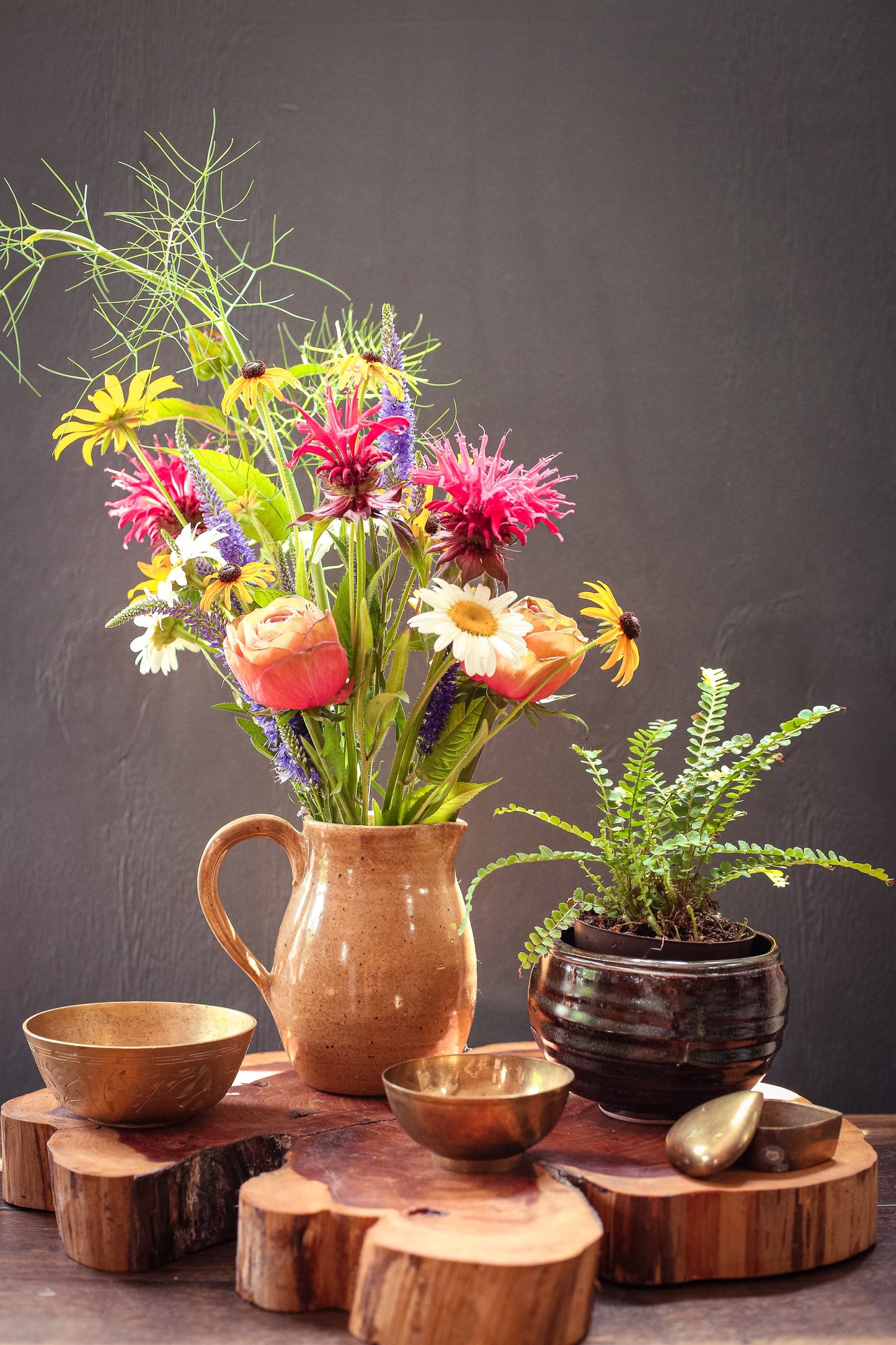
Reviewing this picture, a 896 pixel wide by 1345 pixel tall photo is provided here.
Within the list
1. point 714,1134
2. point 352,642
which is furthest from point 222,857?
point 714,1134

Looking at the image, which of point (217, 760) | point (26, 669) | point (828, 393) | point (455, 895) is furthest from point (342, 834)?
point (828, 393)

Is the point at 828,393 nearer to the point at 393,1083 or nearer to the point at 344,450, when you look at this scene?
the point at 344,450

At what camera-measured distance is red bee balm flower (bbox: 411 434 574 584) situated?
2.64 ft

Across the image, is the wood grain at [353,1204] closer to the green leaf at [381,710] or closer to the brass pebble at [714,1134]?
the brass pebble at [714,1134]

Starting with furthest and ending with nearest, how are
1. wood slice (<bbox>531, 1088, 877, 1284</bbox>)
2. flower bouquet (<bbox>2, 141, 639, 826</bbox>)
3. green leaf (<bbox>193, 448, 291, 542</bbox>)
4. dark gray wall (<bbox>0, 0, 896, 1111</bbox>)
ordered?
1. dark gray wall (<bbox>0, 0, 896, 1111</bbox>)
2. green leaf (<bbox>193, 448, 291, 542</bbox>)
3. flower bouquet (<bbox>2, 141, 639, 826</bbox>)
4. wood slice (<bbox>531, 1088, 877, 1284</bbox>)

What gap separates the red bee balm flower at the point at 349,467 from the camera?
2.54 feet

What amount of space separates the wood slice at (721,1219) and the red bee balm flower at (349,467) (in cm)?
46

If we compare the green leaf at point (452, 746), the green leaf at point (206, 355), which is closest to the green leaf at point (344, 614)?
the green leaf at point (452, 746)

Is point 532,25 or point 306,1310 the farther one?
point 532,25

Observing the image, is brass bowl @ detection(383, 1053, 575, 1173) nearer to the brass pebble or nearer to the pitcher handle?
the brass pebble

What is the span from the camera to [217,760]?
126 cm

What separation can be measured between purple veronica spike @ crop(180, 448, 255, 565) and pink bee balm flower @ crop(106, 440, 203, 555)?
0.08 ft

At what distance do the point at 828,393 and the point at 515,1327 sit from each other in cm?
103

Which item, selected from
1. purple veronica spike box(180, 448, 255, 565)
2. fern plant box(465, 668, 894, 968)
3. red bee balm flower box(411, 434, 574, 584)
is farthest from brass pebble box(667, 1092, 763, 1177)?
purple veronica spike box(180, 448, 255, 565)
